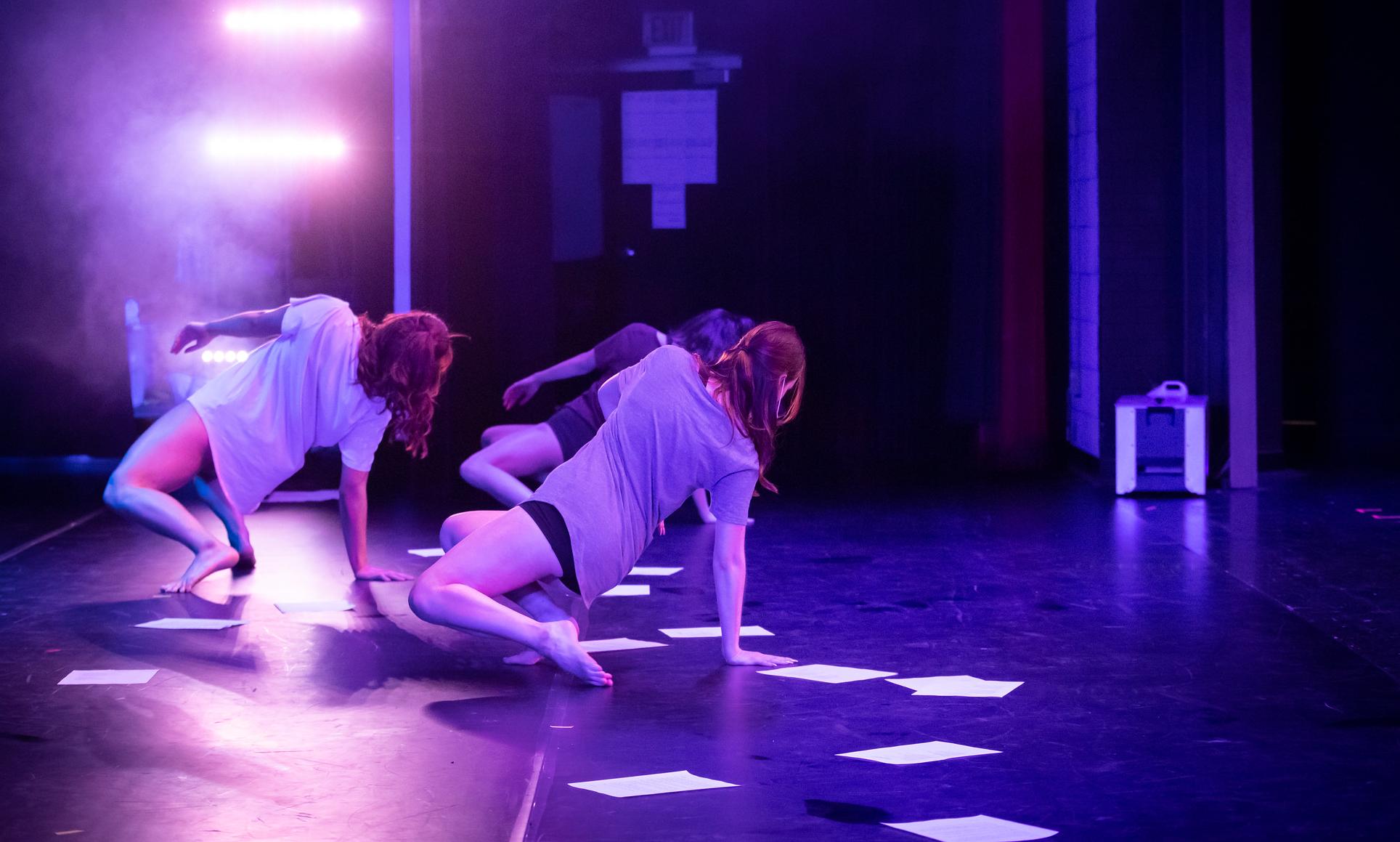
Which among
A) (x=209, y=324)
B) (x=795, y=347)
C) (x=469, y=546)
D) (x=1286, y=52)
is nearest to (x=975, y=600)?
(x=795, y=347)

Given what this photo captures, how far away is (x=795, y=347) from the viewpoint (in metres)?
3.12

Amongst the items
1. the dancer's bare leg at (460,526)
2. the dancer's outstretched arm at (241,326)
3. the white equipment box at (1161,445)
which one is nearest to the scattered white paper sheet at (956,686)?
the dancer's bare leg at (460,526)

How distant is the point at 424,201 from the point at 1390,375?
4788mm

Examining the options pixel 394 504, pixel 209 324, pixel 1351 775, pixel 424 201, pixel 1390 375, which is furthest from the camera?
pixel 1390 375

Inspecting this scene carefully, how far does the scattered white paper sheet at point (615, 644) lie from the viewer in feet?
11.5

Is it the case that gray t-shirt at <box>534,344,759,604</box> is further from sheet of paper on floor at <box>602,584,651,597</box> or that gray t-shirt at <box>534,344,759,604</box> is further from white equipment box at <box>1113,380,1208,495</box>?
white equipment box at <box>1113,380,1208,495</box>

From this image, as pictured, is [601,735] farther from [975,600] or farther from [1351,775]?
[975,600]

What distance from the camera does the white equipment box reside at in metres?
6.05

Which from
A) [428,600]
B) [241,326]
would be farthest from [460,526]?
[241,326]

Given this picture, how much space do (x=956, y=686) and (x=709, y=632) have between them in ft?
2.65

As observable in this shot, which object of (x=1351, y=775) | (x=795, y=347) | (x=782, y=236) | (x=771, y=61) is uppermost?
(x=771, y=61)

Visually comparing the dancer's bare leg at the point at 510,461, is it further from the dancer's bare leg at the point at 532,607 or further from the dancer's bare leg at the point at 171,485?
the dancer's bare leg at the point at 532,607

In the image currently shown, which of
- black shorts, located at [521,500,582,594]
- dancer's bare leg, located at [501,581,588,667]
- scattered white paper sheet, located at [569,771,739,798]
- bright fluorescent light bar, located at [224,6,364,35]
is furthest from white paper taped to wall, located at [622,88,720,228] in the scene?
scattered white paper sheet, located at [569,771,739,798]

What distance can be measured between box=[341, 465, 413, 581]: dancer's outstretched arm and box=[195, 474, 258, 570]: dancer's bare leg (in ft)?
1.42
